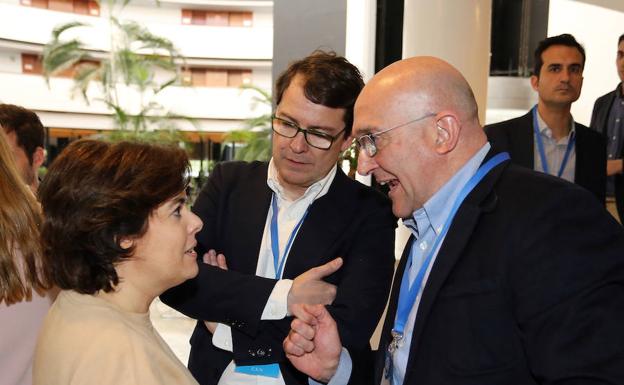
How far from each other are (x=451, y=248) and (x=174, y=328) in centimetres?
640

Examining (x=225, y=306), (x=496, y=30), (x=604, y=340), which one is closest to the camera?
(x=604, y=340)

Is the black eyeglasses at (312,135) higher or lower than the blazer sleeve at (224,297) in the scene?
higher

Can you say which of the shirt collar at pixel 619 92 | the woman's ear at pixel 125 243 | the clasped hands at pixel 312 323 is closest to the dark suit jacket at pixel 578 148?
the shirt collar at pixel 619 92

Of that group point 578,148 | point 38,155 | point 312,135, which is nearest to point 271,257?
point 312,135

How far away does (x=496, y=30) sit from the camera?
283 inches

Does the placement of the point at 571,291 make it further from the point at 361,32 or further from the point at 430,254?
the point at 361,32

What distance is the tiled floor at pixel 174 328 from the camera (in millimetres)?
6738

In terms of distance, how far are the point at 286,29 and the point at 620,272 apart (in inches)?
298

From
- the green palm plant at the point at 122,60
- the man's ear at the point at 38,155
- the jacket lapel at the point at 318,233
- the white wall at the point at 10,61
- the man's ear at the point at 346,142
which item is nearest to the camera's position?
the jacket lapel at the point at 318,233

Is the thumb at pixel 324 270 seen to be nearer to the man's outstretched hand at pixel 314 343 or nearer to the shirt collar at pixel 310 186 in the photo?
the man's outstretched hand at pixel 314 343

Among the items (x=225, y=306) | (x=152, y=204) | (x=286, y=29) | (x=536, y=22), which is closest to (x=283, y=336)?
(x=225, y=306)

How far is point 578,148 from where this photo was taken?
4.32 metres

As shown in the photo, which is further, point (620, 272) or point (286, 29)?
point (286, 29)

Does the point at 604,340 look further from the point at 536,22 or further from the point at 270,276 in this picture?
the point at 536,22
